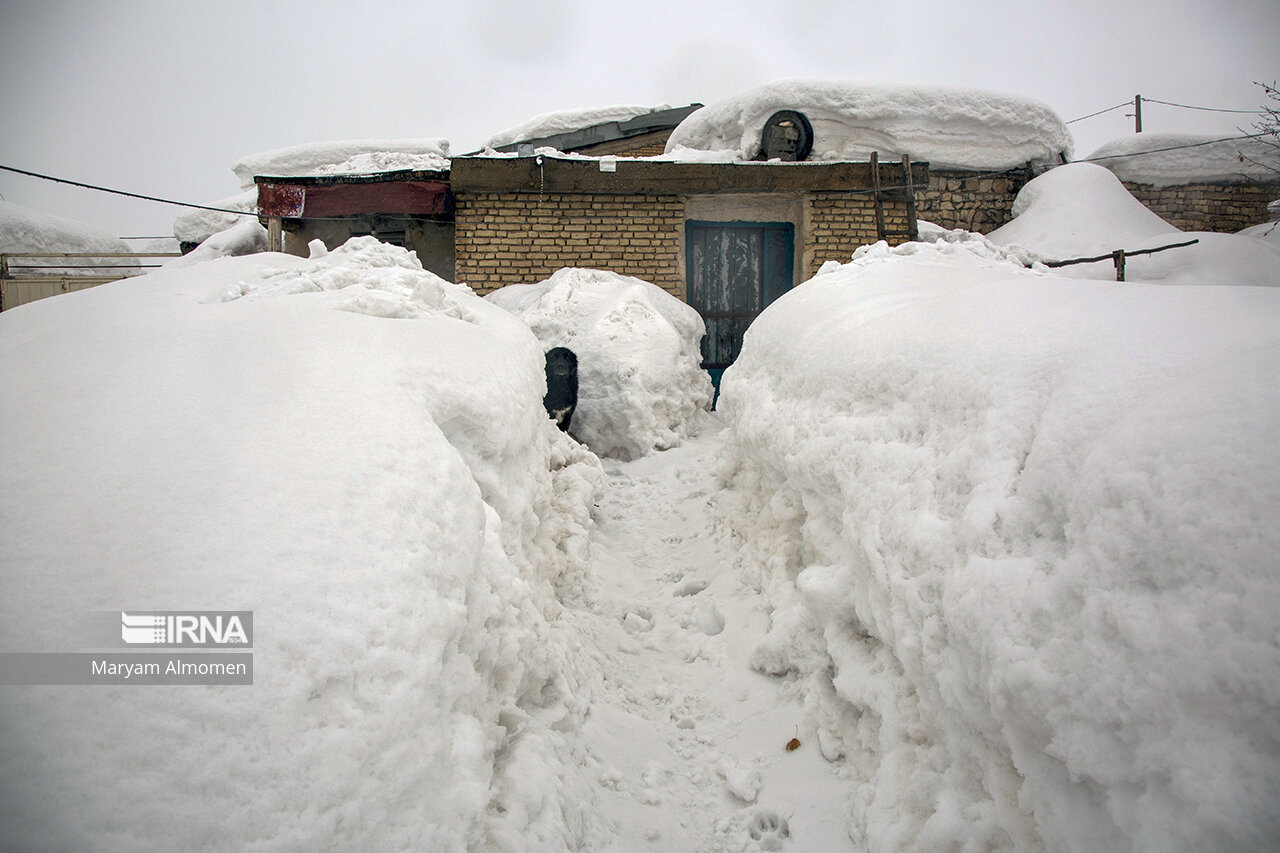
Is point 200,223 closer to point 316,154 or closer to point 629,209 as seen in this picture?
point 316,154

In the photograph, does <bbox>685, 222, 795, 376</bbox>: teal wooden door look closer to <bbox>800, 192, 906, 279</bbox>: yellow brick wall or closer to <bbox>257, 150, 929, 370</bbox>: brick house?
<bbox>257, 150, 929, 370</bbox>: brick house

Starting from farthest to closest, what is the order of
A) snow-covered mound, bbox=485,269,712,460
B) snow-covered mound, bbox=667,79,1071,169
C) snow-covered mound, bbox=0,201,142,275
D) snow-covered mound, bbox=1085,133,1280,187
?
1. snow-covered mound, bbox=0,201,142,275
2. snow-covered mound, bbox=1085,133,1280,187
3. snow-covered mound, bbox=667,79,1071,169
4. snow-covered mound, bbox=485,269,712,460

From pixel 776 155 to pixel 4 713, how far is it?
27.8ft

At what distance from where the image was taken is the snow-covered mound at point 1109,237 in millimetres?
7395

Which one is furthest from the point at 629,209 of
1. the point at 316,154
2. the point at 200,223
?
the point at 200,223

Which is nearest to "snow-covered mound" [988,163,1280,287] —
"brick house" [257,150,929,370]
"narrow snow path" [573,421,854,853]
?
"brick house" [257,150,929,370]

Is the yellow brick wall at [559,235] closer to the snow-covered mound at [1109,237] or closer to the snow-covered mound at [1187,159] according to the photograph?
the snow-covered mound at [1109,237]

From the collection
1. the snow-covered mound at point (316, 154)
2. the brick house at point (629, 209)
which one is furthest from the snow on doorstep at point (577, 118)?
the brick house at point (629, 209)

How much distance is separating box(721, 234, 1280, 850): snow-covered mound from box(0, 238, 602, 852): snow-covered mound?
0.94m

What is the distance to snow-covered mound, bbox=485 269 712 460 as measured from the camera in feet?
18.0

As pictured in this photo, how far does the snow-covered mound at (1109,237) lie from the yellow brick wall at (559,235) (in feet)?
13.1

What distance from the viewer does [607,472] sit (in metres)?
5.15

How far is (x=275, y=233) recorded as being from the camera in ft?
25.8

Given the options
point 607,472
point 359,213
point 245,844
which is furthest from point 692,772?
point 359,213
